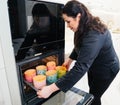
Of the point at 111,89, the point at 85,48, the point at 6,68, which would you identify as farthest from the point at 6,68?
the point at 111,89

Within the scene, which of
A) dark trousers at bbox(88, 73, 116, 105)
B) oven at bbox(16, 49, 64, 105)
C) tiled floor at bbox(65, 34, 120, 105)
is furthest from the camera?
tiled floor at bbox(65, 34, 120, 105)

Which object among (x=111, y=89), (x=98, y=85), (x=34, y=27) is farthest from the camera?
(x=111, y=89)

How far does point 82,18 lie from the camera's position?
85cm

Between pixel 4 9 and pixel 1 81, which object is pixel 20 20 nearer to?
pixel 4 9

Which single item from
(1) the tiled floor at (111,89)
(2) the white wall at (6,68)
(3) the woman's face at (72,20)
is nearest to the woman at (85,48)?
(3) the woman's face at (72,20)

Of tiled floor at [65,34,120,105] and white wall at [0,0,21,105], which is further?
tiled floor at [65,34,120,105]

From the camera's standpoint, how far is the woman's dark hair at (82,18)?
81 centimetres

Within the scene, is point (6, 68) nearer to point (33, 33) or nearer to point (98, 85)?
point (33, 33)

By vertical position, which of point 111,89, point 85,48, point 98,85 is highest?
point 85,48

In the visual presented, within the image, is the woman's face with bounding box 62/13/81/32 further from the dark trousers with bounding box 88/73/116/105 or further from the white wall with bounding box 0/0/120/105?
the dark trousers with bounding box 88/73/116/105

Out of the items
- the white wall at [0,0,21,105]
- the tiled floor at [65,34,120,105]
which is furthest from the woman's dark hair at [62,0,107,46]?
the tiled floor at [65,34,120,105]

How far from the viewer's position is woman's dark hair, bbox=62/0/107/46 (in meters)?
0.81

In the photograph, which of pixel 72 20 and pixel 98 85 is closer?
pixel 72 20

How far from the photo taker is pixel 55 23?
0.89 metres
